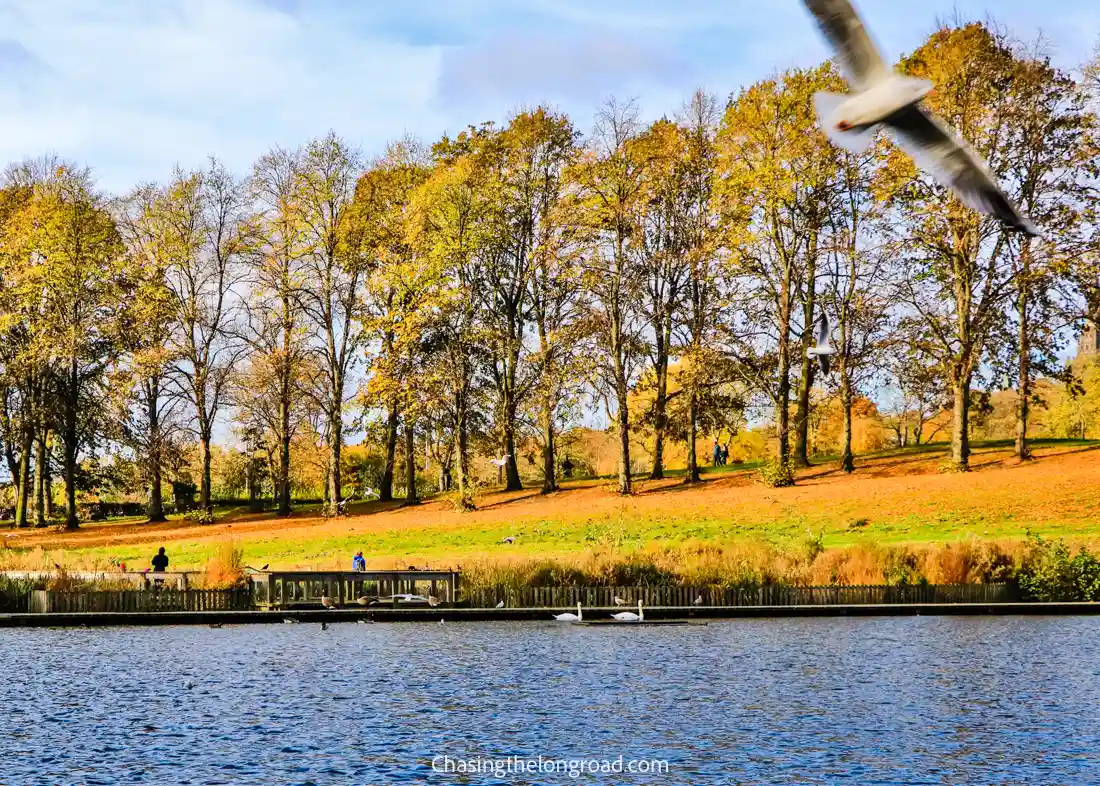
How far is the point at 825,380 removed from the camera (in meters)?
68.8

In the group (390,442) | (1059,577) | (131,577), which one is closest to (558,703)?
(1059,577)

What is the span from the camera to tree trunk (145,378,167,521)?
249ft

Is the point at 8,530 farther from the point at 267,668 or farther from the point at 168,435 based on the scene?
the point at 267,668

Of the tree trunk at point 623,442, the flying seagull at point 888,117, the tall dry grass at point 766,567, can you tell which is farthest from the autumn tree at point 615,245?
the flying seagull at point 888,117

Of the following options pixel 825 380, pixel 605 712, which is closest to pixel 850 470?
pixel 825 380

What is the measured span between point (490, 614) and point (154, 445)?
40467 millimetres

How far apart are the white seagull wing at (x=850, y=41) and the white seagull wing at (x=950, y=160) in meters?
0.57

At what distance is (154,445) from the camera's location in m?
75.8

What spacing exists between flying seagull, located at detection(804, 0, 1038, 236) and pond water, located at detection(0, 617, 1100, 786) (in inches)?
405

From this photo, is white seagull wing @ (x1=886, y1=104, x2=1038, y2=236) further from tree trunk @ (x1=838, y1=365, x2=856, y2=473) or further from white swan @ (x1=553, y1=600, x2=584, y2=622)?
tree trunk @ (x1=838, y1=365, x2=856, y2=473)

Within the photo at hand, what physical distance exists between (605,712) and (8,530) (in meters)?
65.3

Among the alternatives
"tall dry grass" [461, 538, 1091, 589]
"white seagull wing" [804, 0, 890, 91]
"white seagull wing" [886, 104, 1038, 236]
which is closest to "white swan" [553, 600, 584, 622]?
"tall dry grass" [461, 538, 1091, 589]

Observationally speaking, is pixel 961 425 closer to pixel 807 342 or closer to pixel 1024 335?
pixel 1024 335

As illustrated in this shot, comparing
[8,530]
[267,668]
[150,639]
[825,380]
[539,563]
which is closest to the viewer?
[267,668]
